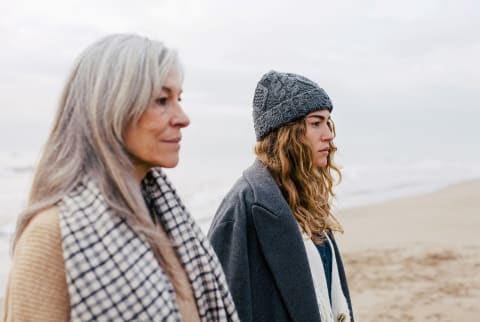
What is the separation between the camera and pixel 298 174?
3096 millimetres

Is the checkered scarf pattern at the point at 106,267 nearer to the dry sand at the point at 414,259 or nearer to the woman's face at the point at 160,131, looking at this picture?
the woman's face at the point at 160,131

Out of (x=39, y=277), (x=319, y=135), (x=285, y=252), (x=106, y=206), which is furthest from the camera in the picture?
(x=319, y=135)

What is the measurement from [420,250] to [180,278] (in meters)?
8.68

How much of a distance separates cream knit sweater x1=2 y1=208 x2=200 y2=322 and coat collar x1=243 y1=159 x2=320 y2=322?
53.9 inches

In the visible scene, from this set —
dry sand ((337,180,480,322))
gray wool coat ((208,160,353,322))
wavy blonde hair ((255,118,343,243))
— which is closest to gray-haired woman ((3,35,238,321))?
gray wool coat ((208,160,353,322))

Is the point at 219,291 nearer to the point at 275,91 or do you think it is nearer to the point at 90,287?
the point at 90,287

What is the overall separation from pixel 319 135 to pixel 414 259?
6.70 metres

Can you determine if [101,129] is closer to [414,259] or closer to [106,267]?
[106,267]

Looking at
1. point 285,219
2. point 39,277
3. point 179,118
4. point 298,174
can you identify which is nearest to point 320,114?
point 298,174

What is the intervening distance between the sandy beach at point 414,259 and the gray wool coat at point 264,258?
3930 mm

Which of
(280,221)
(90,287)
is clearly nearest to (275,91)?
(280,221)

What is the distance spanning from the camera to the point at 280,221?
2.88 metres

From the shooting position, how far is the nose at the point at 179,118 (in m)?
1.81

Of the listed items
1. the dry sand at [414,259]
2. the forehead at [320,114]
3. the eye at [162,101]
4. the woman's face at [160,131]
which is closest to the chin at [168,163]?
the woman's face at [160,131]
